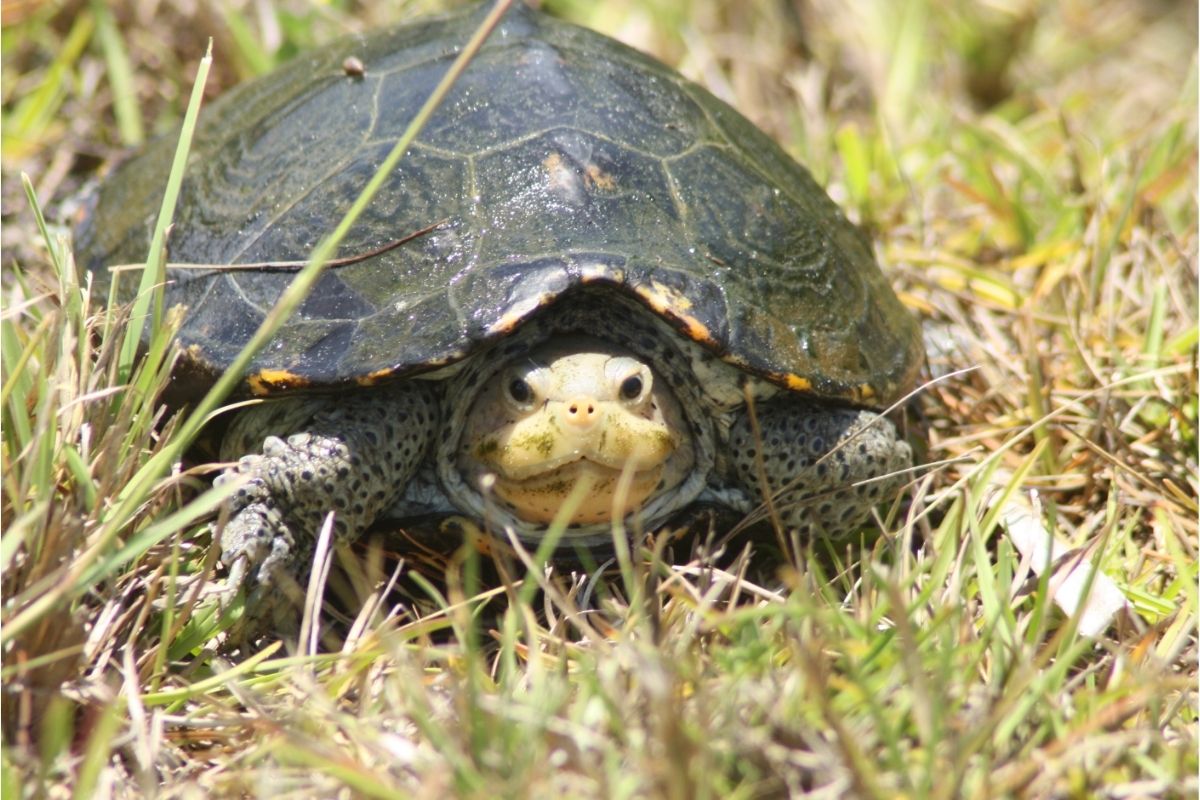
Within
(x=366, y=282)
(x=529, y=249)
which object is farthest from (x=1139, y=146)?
(x=366, y=282)

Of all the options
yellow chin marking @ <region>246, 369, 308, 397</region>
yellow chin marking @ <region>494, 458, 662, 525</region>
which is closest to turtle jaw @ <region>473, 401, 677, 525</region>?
yellow chin marking @ <region>494, 458, 662, 525</region>

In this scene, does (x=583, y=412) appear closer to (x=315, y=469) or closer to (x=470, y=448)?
(x=470, y=448)

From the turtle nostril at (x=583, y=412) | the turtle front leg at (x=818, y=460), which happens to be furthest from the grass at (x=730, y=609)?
the turtle nostril at (x=583, y=412)

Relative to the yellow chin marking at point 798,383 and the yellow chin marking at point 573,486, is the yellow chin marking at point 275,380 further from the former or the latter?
the yellow chin marking at point 798,383

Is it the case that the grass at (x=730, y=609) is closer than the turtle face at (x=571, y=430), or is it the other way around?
the grass at (x=730, y=609)

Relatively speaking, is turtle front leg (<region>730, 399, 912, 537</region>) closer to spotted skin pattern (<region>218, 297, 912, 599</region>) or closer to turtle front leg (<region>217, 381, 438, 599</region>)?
spotted skin pattern (<region>218, 297, 912, 599</region>)

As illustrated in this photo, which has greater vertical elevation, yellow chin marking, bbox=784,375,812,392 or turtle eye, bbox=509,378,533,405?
turtle eye, bbox=509,378,533,405
